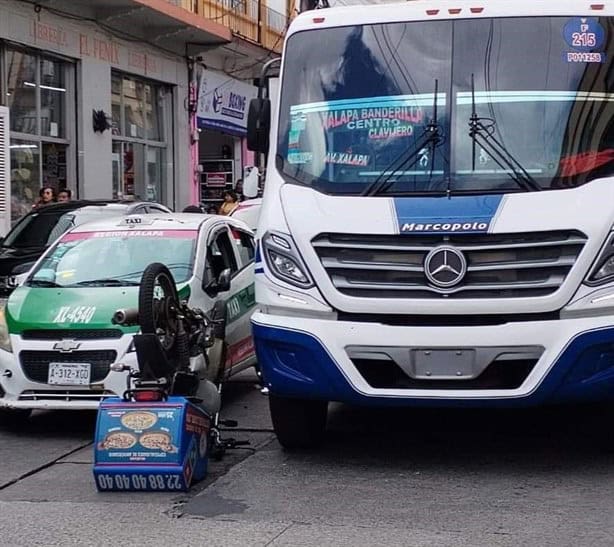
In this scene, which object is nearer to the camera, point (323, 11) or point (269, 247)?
point (269, 247)

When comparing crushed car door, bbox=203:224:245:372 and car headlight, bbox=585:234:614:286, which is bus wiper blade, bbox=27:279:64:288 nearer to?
crushed car door, bbox=203:224:245:372

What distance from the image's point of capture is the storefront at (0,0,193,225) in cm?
1891

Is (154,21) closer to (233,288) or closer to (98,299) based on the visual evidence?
(233,288)

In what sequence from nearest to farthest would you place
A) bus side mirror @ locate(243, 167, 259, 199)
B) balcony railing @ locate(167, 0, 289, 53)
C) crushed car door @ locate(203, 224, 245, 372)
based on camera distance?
1. bus side mirror @ locate(243, 167, 259, 199)
2. crushed car door @ locate(203, 224, 245, 372)
3. balcony railing @ locate(167, 0, 289, 53)

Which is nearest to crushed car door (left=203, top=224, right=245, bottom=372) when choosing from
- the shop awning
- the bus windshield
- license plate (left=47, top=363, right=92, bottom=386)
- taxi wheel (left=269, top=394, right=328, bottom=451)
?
license plate (left=47, top=363, right=92, bottom=386)

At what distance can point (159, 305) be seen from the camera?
6.93 metres

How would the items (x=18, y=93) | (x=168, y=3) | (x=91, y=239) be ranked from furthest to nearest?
(x=168, y=3) < (x=18, y=93) < (x=91, y=239)

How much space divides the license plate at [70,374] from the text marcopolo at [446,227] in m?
2.81

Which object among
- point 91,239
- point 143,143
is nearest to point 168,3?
point 143,143

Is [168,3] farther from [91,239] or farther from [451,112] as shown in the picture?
[451,112]

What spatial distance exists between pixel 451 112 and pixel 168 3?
49.7ft

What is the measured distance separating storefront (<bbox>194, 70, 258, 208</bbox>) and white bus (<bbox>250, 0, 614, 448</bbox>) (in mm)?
18403

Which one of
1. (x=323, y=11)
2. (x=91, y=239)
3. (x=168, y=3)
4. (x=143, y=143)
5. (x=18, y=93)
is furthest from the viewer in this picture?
(x=143, y=143)

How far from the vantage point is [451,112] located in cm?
705
